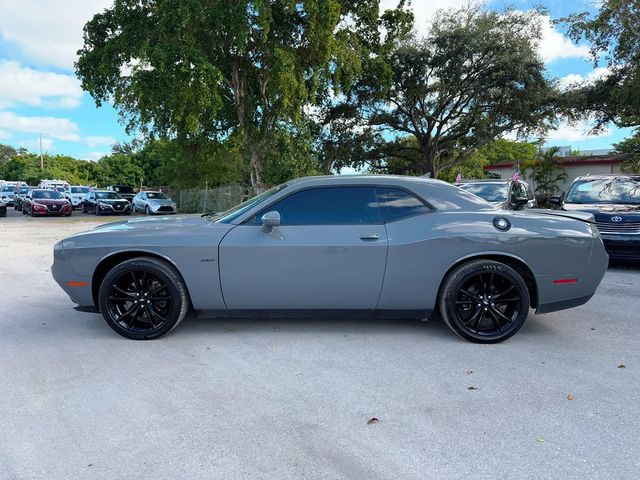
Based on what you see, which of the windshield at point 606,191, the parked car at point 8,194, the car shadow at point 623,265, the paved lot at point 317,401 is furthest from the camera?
the parked car at point 8,194

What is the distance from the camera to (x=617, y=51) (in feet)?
50.1

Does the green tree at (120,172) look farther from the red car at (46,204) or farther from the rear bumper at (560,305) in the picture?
the rear bumper at (560,305)

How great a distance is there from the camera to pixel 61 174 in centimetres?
6381

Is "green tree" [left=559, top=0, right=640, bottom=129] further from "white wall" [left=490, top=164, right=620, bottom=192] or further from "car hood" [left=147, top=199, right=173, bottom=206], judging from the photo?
"car hood" [left=147, top=199, right=173, bottom=206]

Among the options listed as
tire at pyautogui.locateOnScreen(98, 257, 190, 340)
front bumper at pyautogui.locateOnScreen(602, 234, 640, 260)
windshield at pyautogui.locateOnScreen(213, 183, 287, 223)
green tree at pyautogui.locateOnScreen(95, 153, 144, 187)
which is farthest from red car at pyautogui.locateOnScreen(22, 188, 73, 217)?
green tree at pyautogui.locateOnScreen(95, 153, 144, 187)

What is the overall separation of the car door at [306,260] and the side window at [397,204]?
0.11m

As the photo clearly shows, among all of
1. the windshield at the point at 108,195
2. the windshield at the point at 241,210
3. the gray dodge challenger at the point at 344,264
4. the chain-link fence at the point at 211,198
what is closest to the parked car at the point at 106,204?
the windshield at the point at 108,195

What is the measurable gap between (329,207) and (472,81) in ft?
67.2

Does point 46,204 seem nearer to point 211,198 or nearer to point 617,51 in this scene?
point 211,198

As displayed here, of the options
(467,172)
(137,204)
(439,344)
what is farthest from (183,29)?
(467,172)

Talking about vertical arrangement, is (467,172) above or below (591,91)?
below

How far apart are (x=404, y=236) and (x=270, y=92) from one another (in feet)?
46.6

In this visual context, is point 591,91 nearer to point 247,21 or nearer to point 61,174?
point 247,21

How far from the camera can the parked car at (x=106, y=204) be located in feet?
83.6
